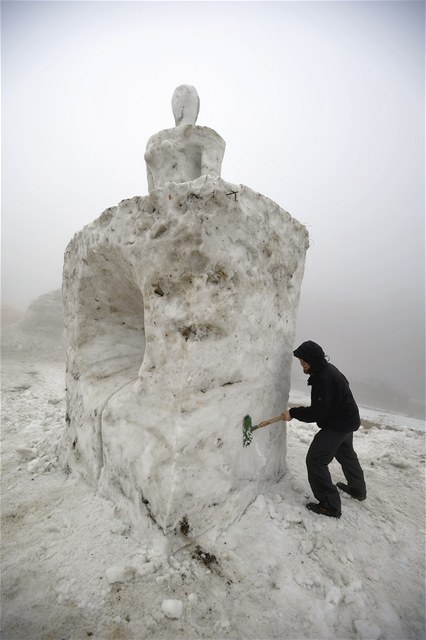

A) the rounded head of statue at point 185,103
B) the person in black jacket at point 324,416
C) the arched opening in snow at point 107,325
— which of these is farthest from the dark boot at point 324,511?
the rounded head of statue at point 185,103

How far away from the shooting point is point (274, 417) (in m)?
2.62

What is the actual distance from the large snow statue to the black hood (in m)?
0.22

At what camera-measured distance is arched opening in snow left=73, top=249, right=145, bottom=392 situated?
2.92 m

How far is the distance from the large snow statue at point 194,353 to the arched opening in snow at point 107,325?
0.03m

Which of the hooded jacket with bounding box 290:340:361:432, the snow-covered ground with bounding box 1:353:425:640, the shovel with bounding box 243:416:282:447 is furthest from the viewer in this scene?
the hooded jacket with bounding box 290:340:361:432

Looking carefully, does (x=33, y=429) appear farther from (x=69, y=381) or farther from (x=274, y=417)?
(x=274, y=417)

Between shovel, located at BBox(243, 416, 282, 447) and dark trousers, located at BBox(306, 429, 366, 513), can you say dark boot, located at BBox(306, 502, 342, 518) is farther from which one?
shovel, located at BBox(243, 416, 282, 447)

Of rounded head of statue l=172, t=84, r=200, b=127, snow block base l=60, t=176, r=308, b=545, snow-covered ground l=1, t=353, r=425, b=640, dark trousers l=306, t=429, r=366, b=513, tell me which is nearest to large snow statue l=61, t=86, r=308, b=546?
snow block base l=60, t=176, r=308, b=545

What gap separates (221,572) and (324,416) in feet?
4.52

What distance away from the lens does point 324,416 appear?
251 cm

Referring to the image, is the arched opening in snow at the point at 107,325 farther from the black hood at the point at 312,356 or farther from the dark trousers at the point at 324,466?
the dark trousers at the point at 324,466

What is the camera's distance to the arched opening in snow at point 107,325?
2.92 meters

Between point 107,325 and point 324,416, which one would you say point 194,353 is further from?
point 107,325

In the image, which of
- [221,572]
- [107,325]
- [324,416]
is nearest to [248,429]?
[324,416]
